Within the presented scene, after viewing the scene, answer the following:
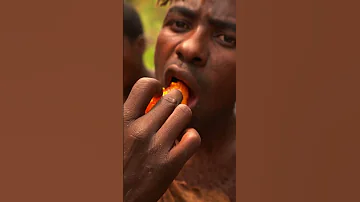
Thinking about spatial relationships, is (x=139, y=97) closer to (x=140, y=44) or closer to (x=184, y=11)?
(x=140, y=44)

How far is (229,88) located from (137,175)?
0.41 metres

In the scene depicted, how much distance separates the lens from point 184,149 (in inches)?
52.0

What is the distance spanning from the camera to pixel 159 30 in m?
1.49

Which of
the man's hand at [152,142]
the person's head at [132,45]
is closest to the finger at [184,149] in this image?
the man's hand at [152,142]

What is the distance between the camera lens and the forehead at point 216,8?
4.81 feet

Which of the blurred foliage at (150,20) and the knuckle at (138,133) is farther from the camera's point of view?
the blurred foliage at (150,20)

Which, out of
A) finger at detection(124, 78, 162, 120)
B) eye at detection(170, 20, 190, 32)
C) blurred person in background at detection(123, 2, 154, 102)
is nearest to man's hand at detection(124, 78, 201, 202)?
finger at detection(124, 78, 162, 120)

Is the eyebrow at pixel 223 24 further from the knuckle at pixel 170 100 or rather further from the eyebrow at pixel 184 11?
the knuckle at pixel 170 100

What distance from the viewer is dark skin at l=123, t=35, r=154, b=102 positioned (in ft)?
4.73

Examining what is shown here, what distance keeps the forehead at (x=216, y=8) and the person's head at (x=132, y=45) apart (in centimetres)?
18

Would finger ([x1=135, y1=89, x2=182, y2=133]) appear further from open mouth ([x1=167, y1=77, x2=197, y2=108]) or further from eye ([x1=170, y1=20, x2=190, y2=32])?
eye ([x1=170, y1=20, x2=190, y2=32])

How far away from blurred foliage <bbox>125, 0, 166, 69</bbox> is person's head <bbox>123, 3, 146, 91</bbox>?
15 mm

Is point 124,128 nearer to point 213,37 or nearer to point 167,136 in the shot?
point 167,136

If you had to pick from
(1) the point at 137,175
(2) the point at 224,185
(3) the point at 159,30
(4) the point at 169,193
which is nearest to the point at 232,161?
(2) the point at 224,185
